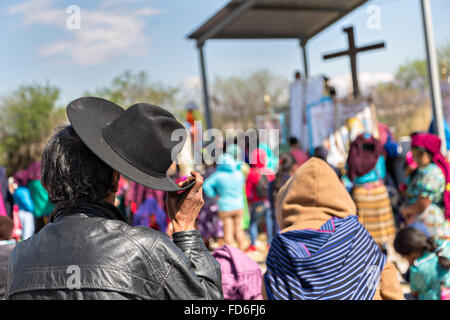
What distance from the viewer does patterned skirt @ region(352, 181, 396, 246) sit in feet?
16.9

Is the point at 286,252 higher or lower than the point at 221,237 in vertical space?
higher

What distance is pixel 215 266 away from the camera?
121 cm

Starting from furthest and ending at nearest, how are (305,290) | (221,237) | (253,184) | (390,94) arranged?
(390,94), (253,184), (221,237), (305,290)

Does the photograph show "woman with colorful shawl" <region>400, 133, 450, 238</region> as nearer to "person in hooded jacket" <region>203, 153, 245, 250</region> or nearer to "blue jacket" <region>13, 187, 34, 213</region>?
"person in hooded jacket" <region>203, 153, 245, 250</region>

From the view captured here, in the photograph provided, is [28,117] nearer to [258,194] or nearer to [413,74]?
[258,194]

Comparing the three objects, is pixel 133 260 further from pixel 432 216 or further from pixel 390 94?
pixel 390 94

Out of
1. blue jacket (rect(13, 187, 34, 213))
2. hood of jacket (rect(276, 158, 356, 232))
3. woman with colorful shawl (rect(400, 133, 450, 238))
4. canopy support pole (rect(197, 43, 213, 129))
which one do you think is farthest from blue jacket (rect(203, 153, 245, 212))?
hood of jacket (rect(276, 158, 356, 232))

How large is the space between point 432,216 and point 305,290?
8.88 ft

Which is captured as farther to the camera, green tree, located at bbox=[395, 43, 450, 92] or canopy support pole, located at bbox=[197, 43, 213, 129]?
green tree, located at bbox=[395, 43, 450, 92]

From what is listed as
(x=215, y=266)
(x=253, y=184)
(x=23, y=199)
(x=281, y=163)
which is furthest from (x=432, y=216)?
(x=23, y=199)

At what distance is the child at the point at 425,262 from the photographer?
287cm

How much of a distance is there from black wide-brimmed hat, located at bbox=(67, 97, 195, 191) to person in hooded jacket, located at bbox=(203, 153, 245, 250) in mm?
4717

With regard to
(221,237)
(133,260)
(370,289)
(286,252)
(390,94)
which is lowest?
(221,237)

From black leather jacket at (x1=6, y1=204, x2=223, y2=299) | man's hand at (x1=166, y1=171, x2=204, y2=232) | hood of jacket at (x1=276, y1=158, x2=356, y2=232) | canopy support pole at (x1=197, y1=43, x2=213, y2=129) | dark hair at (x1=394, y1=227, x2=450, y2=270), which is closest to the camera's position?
black leather jacket at (x1=6, y1=204, x2=223, y2=299)
